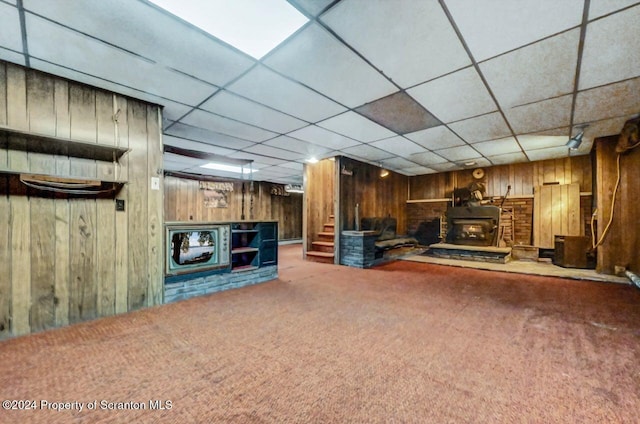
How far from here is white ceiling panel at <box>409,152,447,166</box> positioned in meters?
5.64

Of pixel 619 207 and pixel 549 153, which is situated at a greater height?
pixel 549 153

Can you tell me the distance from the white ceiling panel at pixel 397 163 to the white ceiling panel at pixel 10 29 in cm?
579

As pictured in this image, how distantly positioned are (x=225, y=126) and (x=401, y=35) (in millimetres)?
2824

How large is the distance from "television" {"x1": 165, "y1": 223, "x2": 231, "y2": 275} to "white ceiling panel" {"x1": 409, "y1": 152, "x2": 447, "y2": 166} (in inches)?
170

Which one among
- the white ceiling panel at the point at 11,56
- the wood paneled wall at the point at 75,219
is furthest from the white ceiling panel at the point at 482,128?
the white ceiling panel at the point at 11,56

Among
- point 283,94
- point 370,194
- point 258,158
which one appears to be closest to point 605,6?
point 283,94

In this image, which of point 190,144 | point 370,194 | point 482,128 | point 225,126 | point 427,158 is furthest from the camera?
point 370,194

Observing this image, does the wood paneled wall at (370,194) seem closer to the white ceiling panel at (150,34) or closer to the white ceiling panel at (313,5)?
the white ceiling panel at (150,34)

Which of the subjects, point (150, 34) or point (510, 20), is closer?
point (510, 20)

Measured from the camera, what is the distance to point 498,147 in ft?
16.7

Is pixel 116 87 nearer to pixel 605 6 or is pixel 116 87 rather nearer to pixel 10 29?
pixel 10 29

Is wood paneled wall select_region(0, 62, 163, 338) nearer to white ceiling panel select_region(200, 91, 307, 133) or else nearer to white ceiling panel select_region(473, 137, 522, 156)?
white ceiling panel select_region(200, 91, 307, 133)

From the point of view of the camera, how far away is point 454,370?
1.75 m

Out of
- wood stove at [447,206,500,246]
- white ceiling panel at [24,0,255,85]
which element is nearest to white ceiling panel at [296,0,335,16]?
white ceiling panel at [24,0,255,85]
